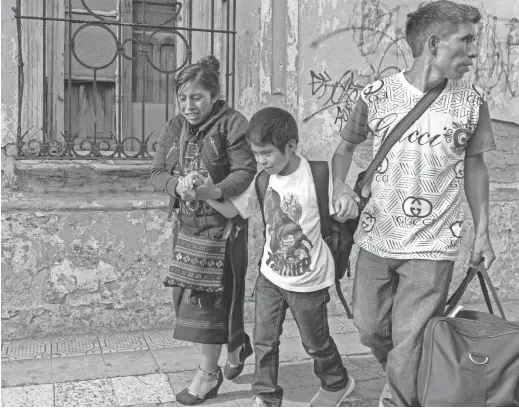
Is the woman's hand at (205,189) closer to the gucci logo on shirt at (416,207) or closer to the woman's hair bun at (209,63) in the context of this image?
the woman's hair bun at (209,63)

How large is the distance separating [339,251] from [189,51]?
2288 millimetres

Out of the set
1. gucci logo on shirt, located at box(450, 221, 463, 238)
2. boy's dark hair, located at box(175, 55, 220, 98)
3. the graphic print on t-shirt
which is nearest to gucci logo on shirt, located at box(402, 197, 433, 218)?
gucci logo on shirt, located at box(450, 221, 463, 238)

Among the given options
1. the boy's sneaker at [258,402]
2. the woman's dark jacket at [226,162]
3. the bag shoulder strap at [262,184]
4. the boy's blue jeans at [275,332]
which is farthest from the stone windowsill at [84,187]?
the boy's sneaker at [258,402]

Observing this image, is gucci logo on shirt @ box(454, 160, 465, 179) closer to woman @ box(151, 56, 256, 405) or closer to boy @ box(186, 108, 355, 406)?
boy @ box(186, 108, 355, 406)

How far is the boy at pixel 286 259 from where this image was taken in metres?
2.97

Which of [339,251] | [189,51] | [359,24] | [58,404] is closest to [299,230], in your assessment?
[339,251]

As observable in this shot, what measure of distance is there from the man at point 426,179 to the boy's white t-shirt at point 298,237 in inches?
8.2

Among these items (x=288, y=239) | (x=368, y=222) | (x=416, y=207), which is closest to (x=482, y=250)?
(x=416, y=207)

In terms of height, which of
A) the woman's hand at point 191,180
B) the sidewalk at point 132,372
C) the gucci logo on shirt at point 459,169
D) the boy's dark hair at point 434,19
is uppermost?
the boy's dark hair at point 434,19

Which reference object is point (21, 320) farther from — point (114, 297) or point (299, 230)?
point (299, 230)

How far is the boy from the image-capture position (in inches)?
117

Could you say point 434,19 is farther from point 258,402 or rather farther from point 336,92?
point 336,92

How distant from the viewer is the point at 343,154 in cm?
302

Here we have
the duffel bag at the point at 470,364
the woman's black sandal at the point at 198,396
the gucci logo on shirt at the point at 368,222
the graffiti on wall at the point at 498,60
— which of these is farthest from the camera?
the graffiti on wall at the point at 498,60
